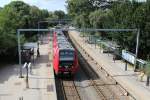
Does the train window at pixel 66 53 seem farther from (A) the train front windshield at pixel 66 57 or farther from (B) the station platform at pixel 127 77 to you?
(B) the station platform at pixel 127 77

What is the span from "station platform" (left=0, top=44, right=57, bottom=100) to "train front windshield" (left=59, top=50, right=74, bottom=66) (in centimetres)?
187

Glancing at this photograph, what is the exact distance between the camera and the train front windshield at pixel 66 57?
31.5 meters

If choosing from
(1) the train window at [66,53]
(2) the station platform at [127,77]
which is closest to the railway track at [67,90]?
(1) the train window at [66,53]

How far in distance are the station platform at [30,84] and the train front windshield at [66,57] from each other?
1.87 metres

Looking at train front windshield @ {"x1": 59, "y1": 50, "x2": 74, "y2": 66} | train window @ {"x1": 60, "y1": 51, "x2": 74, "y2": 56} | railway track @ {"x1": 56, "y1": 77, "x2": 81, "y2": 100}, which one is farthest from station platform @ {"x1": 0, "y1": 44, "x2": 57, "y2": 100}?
train window @ {"x1": 60, "y1": 51, "x2": 74, "y2": 56}

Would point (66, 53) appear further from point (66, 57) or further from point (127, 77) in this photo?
point (127, 77)

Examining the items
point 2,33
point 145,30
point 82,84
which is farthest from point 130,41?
point 2,33

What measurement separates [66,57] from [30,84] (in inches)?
188

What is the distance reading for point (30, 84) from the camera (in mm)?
29031

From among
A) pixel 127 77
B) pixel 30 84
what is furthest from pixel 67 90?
pixel 127 77

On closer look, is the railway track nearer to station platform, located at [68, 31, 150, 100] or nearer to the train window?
the train window

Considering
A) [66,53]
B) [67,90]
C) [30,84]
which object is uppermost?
[66,53]

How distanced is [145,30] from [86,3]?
44.2m

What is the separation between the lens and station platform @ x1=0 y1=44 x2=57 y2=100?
986 inches
